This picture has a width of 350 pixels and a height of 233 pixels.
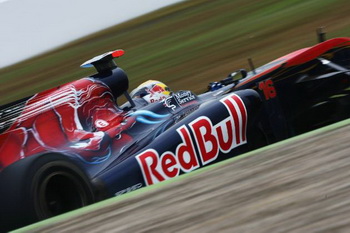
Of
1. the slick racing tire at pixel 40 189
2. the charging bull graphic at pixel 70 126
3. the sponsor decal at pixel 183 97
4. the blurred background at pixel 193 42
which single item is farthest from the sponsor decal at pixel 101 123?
the blurred background at pixel 193 42

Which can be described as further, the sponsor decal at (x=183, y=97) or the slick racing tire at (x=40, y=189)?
the sponsor decal at (x=183, y=97)

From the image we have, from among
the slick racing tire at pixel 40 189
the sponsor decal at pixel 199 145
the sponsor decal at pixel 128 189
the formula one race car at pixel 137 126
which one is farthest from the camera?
the sponsor decal at pixel 199 145

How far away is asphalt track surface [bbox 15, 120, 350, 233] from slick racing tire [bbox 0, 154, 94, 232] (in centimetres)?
119

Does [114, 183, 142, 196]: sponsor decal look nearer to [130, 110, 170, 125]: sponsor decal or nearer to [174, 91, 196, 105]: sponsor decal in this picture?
[130, 110, 170, 125]: sponsor decal

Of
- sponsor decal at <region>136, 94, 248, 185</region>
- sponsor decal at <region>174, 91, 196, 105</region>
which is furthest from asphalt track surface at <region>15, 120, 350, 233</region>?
sponsor decal at <region>174, 91, 196, 105</region>

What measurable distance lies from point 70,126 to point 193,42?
880 centimetres

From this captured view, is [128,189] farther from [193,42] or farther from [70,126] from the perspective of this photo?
[193,42]

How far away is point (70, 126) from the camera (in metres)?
4.59

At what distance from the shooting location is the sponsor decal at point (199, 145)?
14.0 feet

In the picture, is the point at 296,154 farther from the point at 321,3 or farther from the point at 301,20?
the point at 321,3

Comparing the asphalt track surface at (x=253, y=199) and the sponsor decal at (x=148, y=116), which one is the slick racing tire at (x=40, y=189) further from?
the asphalt track surface at (x=253, y=199)

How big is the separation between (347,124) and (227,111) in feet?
6.80

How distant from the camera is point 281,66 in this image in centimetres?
527

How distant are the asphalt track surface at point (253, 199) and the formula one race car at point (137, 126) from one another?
1367 millimetres
